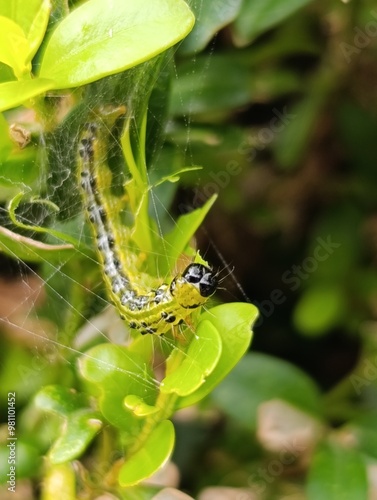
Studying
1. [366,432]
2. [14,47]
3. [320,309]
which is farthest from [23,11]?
Result: [320,309]

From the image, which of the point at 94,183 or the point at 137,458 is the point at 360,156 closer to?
the point at 94,183

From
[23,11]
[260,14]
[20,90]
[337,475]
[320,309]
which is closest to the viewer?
[20,90]

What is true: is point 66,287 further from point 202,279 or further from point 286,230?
point 286,230

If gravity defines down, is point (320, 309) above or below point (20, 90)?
below

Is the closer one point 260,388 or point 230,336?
point 230,336

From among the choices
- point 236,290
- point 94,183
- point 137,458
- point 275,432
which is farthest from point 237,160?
point 137,458

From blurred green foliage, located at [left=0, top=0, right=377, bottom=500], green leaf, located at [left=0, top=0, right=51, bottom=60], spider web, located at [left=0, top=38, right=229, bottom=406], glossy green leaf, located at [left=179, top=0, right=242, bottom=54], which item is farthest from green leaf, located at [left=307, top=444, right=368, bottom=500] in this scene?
green leaf, located at [left=0, top=0, right=51, bottom=60]
